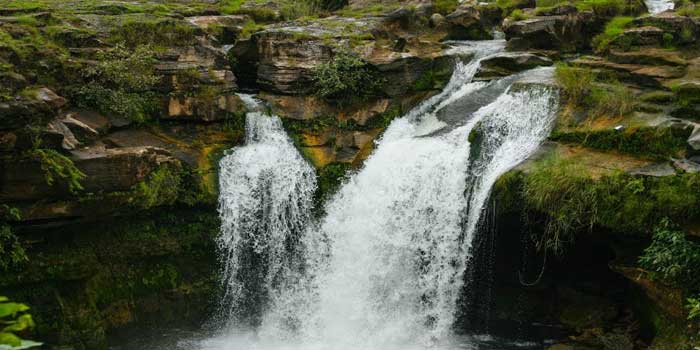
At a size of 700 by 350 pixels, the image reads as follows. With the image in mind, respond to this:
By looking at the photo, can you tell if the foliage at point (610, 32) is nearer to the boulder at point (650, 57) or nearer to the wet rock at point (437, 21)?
the boulder at point (650, 57)

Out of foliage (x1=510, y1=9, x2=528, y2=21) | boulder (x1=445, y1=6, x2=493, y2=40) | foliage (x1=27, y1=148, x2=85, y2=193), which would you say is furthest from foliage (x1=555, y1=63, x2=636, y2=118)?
foliage (x1=27, y1=148, x2=85, y2=193)

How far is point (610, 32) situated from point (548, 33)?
5.95 ft

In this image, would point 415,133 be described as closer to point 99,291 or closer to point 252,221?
point 252,221

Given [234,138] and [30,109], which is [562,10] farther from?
[30,109]

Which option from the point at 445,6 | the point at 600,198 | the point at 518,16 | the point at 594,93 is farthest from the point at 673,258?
the point at 445,6

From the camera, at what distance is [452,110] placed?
1688cm

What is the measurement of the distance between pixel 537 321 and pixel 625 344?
7.35 feet

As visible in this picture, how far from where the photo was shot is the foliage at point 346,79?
57.2 ft

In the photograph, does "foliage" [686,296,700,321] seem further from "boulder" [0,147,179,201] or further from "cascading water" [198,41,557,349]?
"boulder" [0,147,179,201]

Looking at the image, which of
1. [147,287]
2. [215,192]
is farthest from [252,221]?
[147,287]

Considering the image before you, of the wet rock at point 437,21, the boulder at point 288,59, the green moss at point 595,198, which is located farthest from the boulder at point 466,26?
the green moss at point 595,198

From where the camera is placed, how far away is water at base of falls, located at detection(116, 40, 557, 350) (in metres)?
13.8

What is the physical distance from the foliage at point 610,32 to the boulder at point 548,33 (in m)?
0.66

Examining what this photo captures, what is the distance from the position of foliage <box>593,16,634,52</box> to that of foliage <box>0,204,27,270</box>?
608 inches
